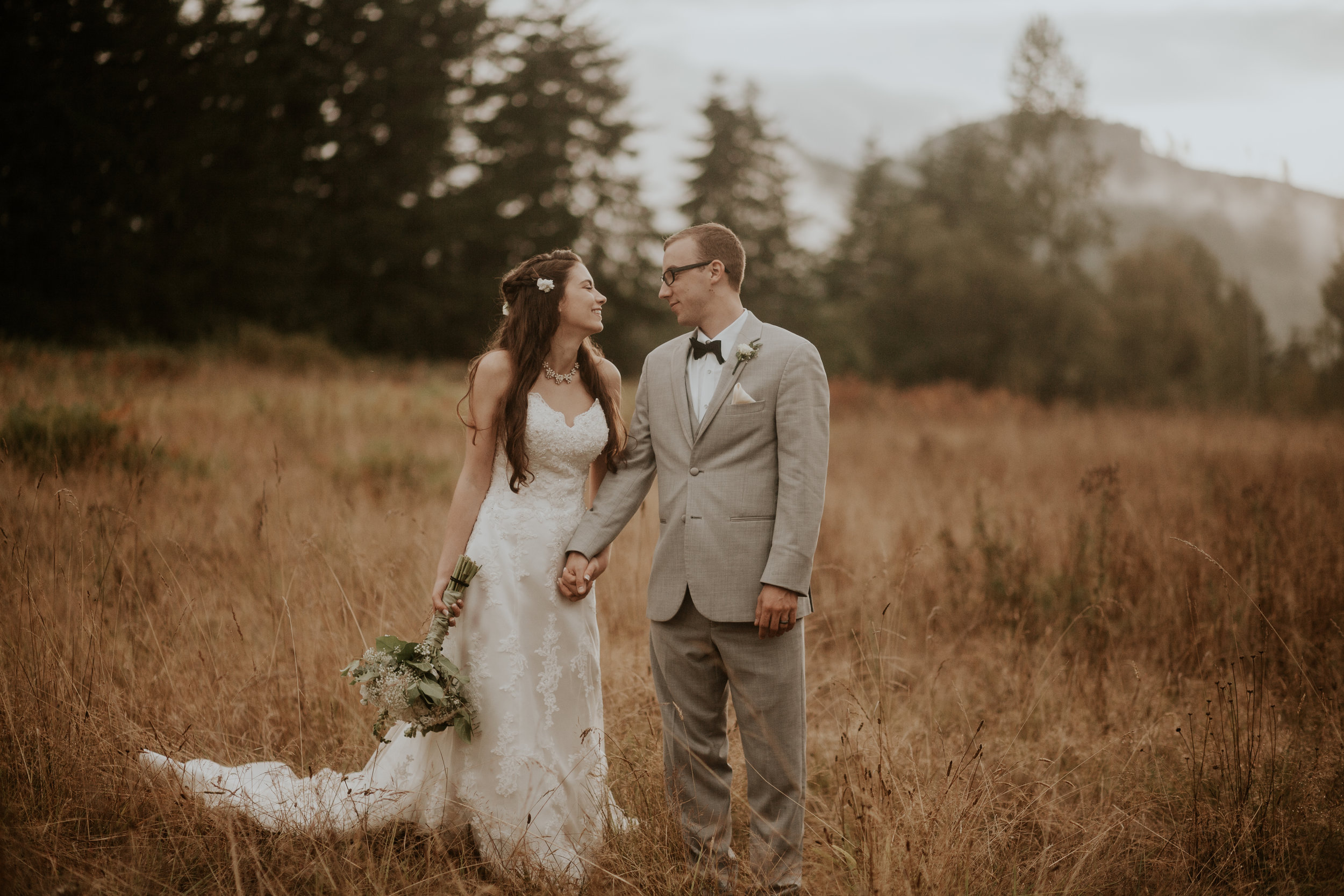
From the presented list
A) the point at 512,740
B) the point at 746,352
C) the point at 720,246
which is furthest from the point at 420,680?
the point at 720,246

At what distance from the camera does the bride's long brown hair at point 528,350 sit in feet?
10.8

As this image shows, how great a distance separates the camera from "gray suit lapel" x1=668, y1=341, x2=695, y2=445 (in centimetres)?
304

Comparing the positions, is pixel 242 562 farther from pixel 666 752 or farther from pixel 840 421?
pixel 840 421

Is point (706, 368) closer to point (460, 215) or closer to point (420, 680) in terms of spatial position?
point (420, 680)

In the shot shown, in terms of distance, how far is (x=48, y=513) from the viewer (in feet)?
18.4

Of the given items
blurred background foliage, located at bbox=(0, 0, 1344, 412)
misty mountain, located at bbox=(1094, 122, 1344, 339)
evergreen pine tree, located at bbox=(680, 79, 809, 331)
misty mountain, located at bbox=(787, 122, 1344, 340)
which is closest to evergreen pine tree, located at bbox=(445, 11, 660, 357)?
blurred background foliage, located at bbox=(0, 0, 1344, 412)

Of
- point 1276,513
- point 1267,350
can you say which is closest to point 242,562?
point 1276,513

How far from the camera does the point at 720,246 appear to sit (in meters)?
3.06

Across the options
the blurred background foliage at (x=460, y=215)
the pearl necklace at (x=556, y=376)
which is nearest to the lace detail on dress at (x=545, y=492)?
the pearl necklace at (x=556, y=376)

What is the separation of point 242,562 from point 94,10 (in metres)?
17.0

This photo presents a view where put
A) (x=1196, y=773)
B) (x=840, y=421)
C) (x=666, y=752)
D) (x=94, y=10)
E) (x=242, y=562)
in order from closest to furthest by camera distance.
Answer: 1. (x=666, y=752)
2. (x=1196, y=773)
3. (x=242, y=562)
4. (x=840, y=421)
5. (x=94, y=10)

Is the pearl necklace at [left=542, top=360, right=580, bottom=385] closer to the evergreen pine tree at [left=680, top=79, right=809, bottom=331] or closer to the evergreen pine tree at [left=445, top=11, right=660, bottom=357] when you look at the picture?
the evergreen pine tree at [left=445, top=11, right=660, bottom=357]

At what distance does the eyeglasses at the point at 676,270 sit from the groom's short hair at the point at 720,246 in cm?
1

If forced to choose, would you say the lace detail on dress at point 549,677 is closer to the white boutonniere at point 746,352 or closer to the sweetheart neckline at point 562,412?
the sweetheart neckline at point 562,412
